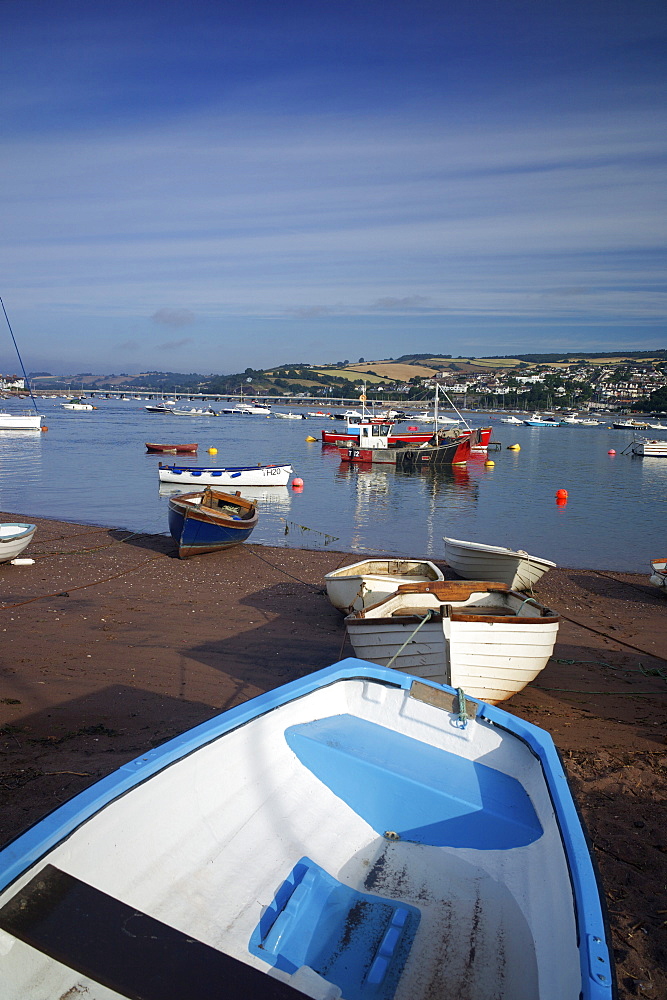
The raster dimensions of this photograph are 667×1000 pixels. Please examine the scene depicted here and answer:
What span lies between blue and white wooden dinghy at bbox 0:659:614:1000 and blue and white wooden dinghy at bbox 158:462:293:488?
85.4 feet

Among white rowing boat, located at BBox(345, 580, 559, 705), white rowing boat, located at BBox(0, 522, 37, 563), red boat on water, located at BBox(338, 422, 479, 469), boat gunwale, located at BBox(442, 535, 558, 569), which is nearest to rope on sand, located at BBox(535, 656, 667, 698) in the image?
white rowing boat, located at BBox(345, 580, 559, 705)

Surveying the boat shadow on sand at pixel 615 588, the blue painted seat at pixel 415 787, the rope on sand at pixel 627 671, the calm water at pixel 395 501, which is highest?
the blue painted seat at pixel 415 787

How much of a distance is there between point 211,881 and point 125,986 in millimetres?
881

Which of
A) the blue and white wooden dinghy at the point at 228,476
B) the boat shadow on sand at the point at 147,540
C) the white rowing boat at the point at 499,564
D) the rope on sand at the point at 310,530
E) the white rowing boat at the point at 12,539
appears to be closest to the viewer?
the white rowing boat at the point at 499,564

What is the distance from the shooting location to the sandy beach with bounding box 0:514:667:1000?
5.03 meters

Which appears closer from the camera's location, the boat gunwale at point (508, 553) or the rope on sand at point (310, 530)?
the boat gunwale at point (508, 553)

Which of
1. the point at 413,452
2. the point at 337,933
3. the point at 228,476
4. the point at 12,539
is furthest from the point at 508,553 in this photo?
the point at 413,452

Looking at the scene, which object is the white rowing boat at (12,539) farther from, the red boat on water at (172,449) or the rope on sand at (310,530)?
the red boat on water at (172,449)

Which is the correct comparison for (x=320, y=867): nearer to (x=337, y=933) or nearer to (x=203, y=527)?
(x=337, y=933)

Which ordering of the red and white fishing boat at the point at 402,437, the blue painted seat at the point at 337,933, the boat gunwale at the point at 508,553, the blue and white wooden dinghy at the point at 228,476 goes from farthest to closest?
the red and white fishing boat at the point at 402,437 → the blue and white wooden dinghy at the point at 228,476 → the boat gunwale at the point at 508,553 → the blue painted seat at the point at 337,933

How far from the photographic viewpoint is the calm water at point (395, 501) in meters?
21.3

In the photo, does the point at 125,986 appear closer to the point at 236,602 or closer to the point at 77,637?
the point at 77,637

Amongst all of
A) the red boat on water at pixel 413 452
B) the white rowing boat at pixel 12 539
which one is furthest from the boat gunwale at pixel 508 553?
the red boat on water at pixel 413 452

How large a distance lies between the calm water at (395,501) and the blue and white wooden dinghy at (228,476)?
749mm
